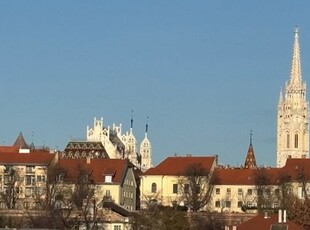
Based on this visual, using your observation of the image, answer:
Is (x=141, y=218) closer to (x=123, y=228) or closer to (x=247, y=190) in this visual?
(x=123, y=228)

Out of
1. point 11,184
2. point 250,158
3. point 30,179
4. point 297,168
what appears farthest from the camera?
point 250,158

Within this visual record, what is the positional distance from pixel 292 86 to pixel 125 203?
7020 cm

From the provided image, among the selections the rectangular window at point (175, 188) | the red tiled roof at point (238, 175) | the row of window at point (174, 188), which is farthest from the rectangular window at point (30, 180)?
the red tiled roof at point (238, 175)

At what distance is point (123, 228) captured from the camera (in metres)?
113

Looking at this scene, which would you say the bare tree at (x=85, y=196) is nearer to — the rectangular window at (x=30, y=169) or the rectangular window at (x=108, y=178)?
the rectangular window at (x=108, y=178)

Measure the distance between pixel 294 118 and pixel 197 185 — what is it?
68.0 m

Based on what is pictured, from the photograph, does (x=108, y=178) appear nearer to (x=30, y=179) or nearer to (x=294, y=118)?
(x=30, y=179)

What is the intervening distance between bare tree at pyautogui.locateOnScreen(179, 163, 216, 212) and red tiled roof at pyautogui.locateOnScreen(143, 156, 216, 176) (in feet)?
4.64

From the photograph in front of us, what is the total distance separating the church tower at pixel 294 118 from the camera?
19288cm

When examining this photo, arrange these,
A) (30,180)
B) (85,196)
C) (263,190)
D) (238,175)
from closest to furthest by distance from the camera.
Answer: (85,196) → (263,190) → (30,180) → (238,175)

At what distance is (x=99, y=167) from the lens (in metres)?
133

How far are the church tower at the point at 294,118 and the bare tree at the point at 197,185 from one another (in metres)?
58.0

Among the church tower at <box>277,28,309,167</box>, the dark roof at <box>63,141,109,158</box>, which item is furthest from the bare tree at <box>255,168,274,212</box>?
the church tower at <box>277,28,309,167</box>

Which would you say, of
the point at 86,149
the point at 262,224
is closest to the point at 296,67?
the point at 86,149
